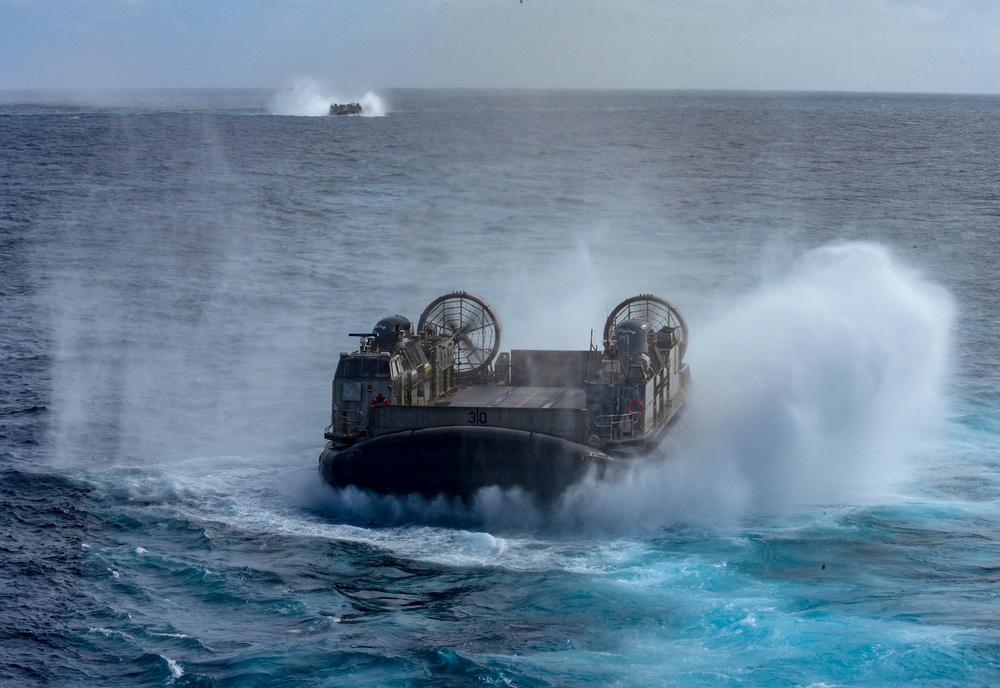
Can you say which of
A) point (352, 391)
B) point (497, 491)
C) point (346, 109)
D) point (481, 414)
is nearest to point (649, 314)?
point (481, 414)

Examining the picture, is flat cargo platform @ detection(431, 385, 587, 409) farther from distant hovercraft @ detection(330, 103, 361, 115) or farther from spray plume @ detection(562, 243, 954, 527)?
distant hovercraft @ detection(330, 103, 361, 115)

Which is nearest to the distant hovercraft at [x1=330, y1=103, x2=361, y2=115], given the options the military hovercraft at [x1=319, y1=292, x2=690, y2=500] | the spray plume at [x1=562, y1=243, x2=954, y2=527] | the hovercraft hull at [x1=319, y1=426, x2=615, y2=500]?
the spray plume at [x1=562, y1=243, x2=954, y2=527]

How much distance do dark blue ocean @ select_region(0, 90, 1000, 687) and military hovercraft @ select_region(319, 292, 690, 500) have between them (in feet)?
1.83

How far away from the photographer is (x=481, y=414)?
2242cm

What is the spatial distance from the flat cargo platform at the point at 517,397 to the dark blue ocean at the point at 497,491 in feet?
8.99

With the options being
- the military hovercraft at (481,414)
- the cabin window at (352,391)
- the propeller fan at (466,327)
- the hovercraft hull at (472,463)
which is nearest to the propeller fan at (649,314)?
the military hovercraft at (481,414)

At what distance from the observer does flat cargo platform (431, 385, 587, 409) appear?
81.3ft

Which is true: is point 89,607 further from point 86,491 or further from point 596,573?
point 596,573

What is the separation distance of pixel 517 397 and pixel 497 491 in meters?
4.53

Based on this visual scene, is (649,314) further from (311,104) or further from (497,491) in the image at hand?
(311,104)

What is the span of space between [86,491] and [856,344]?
1818cm

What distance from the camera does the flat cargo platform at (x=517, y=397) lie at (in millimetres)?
24766

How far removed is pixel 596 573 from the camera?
63.8 ft

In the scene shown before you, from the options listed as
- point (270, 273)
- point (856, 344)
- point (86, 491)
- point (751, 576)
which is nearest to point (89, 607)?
point (86, 491)
